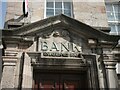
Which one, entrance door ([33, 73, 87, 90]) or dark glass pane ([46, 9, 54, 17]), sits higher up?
dark glass pane ([46, 9, 54, 17])

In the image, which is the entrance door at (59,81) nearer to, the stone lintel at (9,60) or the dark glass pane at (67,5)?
the stone lintel at (9,60)

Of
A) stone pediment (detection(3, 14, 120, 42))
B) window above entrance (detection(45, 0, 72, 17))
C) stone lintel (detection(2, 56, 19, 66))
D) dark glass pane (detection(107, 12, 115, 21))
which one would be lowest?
stone lintel (detection(2, 56, 19, 66))

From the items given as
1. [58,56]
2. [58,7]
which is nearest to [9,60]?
[58,56]

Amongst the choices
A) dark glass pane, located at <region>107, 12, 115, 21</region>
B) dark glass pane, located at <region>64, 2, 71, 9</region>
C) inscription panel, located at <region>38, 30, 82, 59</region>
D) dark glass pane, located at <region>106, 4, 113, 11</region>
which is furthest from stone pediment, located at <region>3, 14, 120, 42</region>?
dark glass pane, located at <region>106, 4, 113, 11</region>

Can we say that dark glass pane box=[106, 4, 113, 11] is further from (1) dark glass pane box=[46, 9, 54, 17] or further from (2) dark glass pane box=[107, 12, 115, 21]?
(1) dark glass pane box=[46, 9, 54, 17]

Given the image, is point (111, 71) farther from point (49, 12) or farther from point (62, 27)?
point (49, 12)

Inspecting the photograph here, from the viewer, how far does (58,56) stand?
8.16 meters

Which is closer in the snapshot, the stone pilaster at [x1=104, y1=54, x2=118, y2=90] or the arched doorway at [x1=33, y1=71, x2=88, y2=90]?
the stone pilaster at [x1=104, y1=54, x2=118, y2=90]

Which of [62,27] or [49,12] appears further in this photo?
[49,12]

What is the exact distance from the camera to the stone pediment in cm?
837

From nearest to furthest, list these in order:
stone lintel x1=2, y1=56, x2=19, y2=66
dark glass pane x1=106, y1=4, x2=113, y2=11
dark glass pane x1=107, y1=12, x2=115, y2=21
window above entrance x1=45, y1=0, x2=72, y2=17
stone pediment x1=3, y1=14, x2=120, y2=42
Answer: stone lintel x1=2, y1=56, x2=19, y2=66, stone pediment x1=3, y1=14, x2=120, y2=42, window above entrance x1=45, y1=0, x2=72, y2=17, dark glass pane x1=107, y1=12, x2=115, y2=21, dark glass pane x1=106, y1=4, x2=113, y2=11

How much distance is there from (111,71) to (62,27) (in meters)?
2.31

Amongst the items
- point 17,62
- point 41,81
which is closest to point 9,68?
point 17,62

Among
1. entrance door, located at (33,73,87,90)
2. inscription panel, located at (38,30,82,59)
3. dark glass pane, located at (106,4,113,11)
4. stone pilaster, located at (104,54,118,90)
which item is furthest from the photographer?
dark glass pane, located at (106,4,113,11)
